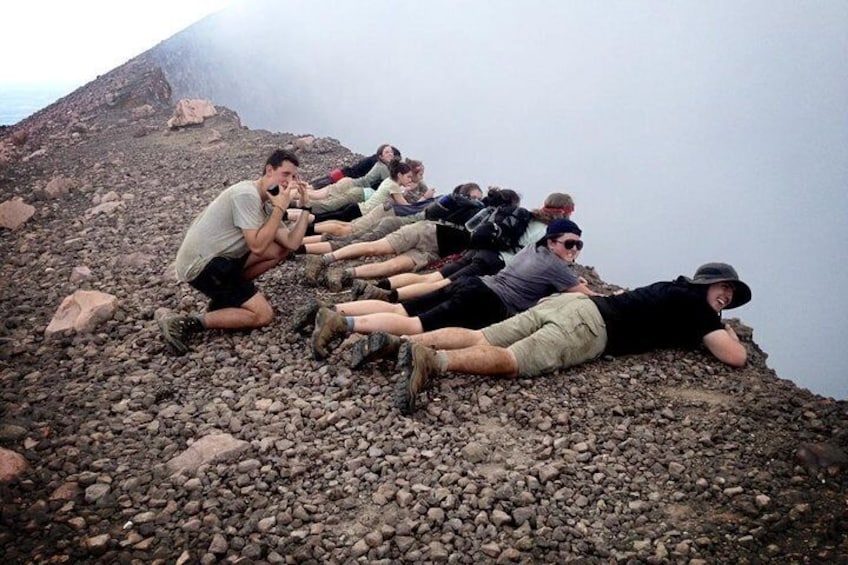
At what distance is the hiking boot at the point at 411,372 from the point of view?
15.6 feet

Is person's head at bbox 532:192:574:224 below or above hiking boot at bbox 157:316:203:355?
below

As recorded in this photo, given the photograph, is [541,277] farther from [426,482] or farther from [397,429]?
[426,482]

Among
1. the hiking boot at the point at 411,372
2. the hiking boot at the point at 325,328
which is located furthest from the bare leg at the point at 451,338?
the hiking boot at the point at 325,328

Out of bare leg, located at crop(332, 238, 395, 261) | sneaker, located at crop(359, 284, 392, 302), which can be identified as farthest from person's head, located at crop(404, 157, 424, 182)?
sneaker, located at crop(359, 284, 392, 302)

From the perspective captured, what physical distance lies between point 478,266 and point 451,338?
1.95m

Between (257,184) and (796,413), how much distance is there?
6.12 m

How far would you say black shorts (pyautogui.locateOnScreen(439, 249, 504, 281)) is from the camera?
7.24 m

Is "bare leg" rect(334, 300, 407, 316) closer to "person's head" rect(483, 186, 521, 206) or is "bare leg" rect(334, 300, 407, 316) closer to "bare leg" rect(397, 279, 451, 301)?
"bare leg" rect(397, 279, 451, 301)

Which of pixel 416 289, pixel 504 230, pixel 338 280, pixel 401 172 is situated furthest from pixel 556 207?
pixel 401 172

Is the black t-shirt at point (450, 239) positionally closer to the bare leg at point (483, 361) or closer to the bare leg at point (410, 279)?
the bare leg at point (410, 279)

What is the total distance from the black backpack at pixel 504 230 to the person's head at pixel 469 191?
68.8 inches

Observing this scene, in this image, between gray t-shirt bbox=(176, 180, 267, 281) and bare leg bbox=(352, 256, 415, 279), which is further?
bare leg bbox=(352, 256, 415, 279)

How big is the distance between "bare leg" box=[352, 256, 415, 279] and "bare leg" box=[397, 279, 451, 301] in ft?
2.95

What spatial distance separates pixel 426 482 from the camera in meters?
4.00
